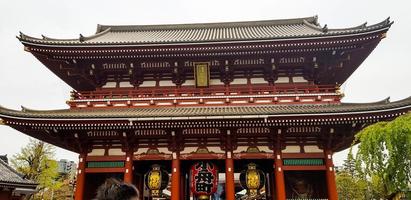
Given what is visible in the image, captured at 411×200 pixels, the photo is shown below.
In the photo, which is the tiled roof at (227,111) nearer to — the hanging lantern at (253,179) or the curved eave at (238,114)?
the curved eave at (238,114)

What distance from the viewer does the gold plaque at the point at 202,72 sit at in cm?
1642

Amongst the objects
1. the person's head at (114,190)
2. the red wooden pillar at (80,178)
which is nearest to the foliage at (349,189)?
the red wooden pillar at (80,178)

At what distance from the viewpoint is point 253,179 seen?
15312 mm

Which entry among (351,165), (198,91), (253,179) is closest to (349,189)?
(351,165)

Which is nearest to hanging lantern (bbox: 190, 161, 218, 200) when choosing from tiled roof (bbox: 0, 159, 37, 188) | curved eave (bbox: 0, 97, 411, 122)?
curved eave (bbox: 0, 97, 411, 122)

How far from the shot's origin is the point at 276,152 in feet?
48.6

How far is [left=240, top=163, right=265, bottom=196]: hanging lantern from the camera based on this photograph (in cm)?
1528

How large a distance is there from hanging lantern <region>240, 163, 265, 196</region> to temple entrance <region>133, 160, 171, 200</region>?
375cm

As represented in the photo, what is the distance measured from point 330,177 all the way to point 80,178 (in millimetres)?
10991

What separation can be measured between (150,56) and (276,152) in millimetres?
7409

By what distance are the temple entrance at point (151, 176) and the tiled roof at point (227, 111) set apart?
2.72 meters

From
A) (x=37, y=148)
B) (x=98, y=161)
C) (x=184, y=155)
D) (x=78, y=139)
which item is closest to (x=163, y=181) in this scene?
(x=184, y=155)

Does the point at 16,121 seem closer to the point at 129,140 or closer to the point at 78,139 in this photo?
the point at 78,139

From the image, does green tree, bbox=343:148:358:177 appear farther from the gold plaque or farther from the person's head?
the person's head
